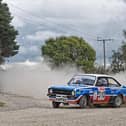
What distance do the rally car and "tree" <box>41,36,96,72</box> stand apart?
2474 inches

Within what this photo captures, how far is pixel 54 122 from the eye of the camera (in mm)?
18031

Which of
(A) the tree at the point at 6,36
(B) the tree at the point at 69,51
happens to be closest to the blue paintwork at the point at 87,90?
(A) the tree at the point at 6,36

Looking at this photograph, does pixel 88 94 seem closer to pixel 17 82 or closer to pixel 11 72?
pixel 17 82

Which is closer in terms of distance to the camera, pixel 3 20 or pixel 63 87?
pixel 63 87

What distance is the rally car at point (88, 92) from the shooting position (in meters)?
25.8

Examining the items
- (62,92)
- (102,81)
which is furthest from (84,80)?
(62,92)

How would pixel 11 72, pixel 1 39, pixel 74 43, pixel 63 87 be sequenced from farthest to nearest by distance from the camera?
pixel 74 43 < pixel 1 39 < pixel 11 72 < pixel 63 87

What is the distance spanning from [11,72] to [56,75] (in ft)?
16.3

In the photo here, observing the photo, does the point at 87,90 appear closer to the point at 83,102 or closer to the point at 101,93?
the point at 83,102

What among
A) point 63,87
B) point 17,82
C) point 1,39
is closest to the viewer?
point 63,87

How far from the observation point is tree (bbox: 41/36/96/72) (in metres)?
93.1

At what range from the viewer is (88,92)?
26.2m

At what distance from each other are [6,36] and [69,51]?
35837mm

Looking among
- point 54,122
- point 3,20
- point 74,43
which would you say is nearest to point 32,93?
point 3,20
